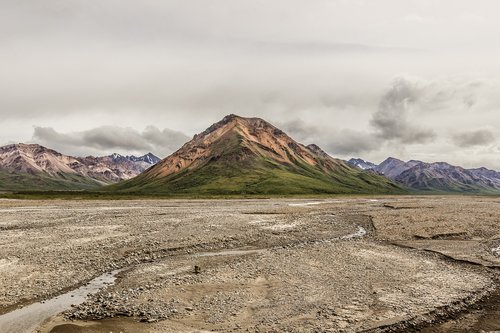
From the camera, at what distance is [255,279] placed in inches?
1094

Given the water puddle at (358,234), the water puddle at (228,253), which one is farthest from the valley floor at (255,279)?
the water puddle at (358,234)

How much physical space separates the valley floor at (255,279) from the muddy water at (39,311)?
18 centimetres

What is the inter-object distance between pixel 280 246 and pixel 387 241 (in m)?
14.7

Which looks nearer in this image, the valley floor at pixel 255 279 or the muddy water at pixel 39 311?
the muddy water at pixel 39 311

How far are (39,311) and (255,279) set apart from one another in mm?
14432

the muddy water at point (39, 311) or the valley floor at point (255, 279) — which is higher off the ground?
the valley floor at point (255, 279)

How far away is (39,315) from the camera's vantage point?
20.5m

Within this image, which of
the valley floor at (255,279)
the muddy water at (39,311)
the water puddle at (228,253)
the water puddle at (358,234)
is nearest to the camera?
the muddy water at (39,311)

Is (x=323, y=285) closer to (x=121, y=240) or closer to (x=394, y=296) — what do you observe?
(x=394, y=296)

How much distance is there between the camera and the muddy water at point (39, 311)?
62.2 ft

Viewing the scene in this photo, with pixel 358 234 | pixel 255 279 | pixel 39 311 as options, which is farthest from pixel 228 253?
pixel 358 234

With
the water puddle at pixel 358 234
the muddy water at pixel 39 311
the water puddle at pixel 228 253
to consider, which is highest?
the water puddle at pixel 358 234

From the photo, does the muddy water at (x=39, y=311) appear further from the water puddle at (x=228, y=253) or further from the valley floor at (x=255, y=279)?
the water puddle at (x=228, y=253)

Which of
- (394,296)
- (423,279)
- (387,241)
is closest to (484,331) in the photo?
(394,296)
